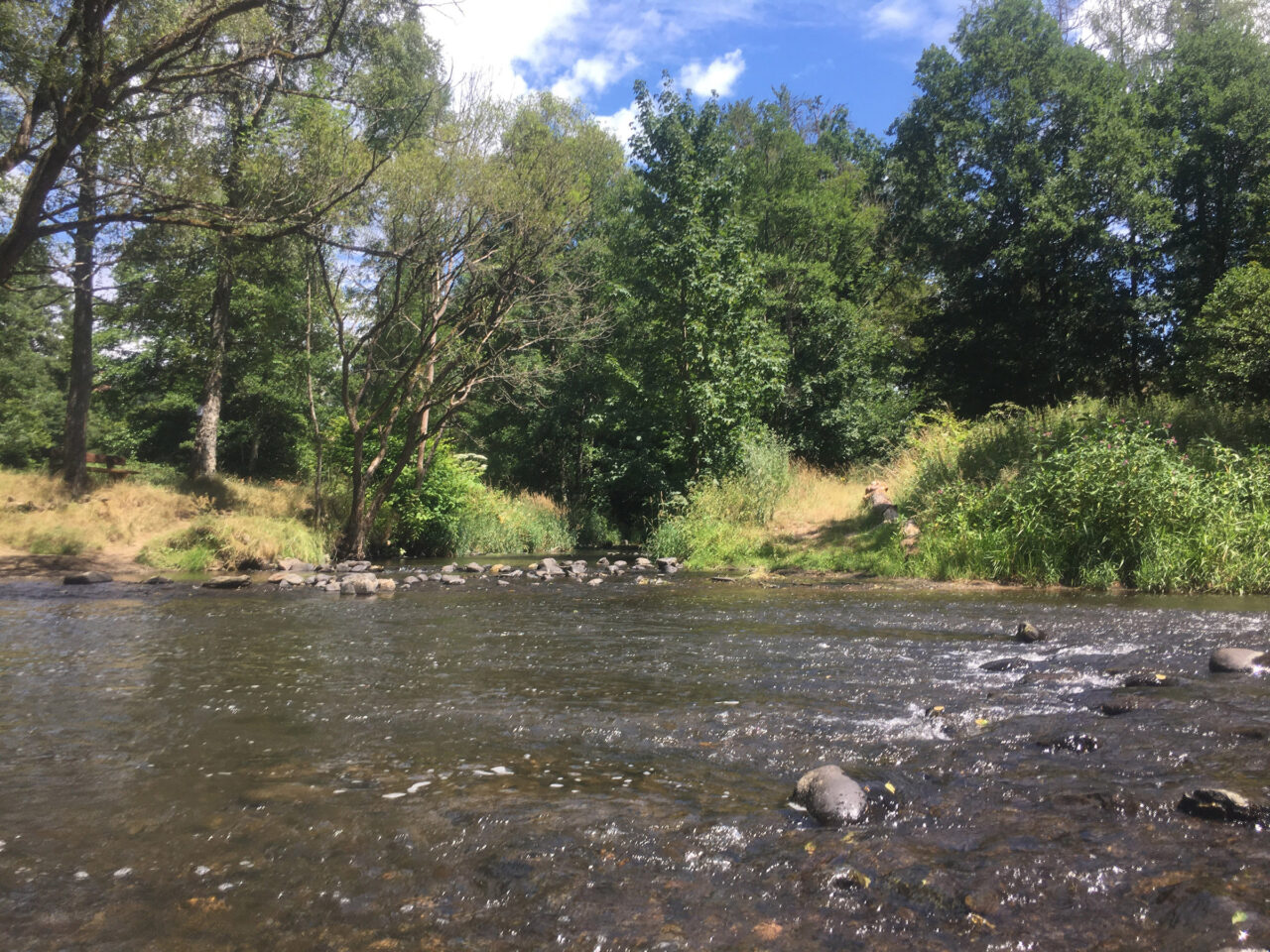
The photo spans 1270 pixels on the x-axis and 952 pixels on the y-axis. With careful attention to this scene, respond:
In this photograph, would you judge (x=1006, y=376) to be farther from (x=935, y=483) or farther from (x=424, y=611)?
(x=424, y=611)

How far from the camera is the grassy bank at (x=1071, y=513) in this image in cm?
1048

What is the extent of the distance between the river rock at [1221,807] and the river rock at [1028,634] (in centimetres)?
380

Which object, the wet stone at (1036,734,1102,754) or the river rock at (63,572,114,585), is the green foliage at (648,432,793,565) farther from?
the wet stone at (1036,734,1102,754)

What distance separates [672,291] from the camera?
23375 millimetres

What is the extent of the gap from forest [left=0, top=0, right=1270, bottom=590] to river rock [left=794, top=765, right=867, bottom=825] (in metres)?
9.13

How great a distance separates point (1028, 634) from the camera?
6.84m

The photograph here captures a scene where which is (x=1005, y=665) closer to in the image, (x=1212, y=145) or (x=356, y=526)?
(x=356, y=526)

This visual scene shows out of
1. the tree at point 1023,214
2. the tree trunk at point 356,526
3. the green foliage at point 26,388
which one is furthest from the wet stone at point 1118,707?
the green foliage at point 26,388

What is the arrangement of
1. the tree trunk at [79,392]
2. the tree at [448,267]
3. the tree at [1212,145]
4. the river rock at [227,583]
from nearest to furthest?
1. the river rock at [227,583]
2. the tree at [448,267]
3. the tree trunk at [79,392]
4. the tree at [1212,145]

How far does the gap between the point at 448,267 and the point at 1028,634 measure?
15830mm

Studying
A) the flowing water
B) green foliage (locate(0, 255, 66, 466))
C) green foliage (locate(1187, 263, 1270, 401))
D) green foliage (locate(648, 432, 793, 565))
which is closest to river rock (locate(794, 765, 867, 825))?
the flowing water

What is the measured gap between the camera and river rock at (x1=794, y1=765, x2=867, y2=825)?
10.4 ft

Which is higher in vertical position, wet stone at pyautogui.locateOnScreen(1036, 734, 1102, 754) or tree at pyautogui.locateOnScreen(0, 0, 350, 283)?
tree at pyautogui.locateOnScreen(0, 0, 350, 283)

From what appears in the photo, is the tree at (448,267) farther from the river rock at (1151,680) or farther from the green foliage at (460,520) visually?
the river rock at (1151,680)
